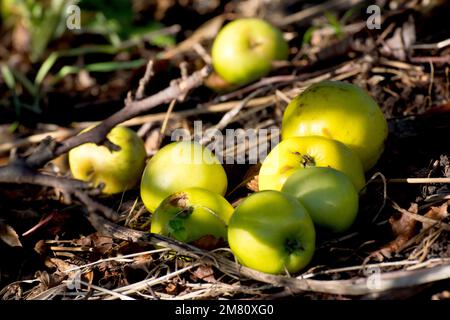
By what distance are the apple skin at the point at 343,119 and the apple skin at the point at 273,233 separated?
1.55 feet

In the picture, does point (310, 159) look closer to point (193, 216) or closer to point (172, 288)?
point (193, 216)

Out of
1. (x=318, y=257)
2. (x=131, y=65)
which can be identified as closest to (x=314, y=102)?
(x=318, y=257)

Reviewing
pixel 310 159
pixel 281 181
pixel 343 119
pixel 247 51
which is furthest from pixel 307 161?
pixel 247 51

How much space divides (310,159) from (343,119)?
0.26 m

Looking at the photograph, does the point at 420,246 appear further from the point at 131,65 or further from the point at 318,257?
the point at 131,65

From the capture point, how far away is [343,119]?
2.31 metres

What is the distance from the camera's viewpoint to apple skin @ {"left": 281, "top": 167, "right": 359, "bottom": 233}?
2004mm

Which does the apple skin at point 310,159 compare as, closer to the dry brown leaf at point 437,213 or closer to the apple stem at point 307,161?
the apple stem at point 307,161

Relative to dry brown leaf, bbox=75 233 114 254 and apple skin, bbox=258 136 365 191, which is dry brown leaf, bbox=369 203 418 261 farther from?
dry brown leaf, bbox=75 233 114 254

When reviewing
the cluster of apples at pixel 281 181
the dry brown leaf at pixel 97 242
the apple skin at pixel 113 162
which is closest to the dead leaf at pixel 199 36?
the apple skin at pixel 113 162

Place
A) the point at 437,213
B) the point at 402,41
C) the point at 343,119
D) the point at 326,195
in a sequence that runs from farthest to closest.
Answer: the point at 402,41 < the point at 343,119 < the point at 437,213 < the point at 326,195

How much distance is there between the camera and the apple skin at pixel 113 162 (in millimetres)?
2725
